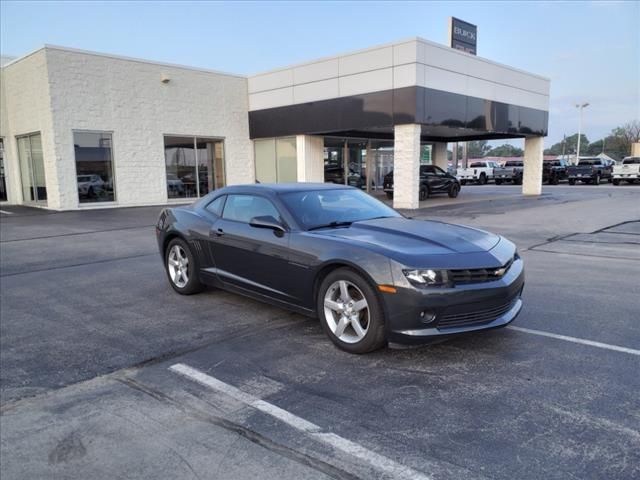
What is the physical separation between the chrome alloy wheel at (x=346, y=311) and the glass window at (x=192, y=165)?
60.2ft

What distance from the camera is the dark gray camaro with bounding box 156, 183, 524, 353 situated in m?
4.04

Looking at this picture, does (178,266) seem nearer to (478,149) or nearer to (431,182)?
(431,182)

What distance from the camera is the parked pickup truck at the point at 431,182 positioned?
930 inches

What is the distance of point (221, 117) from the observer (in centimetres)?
2281

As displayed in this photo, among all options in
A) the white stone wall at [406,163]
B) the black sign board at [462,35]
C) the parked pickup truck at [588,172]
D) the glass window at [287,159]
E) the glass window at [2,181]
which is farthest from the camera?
the parked pickup truck at [588,172]

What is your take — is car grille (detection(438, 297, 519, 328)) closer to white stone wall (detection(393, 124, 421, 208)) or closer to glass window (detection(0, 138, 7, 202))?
white stone wall (detection(393, 124, 421, 208))

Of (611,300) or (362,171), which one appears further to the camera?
(362,171)

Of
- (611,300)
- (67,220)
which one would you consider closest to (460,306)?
(611,300)

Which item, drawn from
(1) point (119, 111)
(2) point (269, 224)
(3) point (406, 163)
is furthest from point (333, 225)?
(1) point (119, 111)

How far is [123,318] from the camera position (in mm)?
5594

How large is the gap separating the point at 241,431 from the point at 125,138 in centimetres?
1873

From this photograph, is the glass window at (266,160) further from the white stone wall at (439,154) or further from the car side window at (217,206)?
the car side window at (217,206)

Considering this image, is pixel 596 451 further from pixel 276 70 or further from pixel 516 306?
pixel 276 70

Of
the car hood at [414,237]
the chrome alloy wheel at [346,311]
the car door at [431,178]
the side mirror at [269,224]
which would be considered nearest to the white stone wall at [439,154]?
the car door at [431,178]
